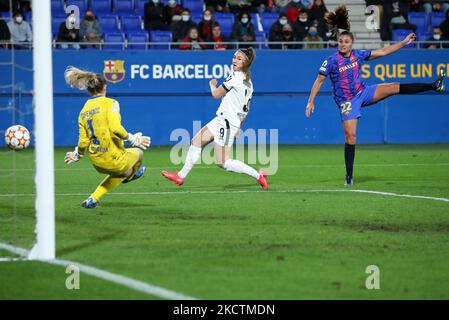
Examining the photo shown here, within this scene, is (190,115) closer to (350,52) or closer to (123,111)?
(123,111)

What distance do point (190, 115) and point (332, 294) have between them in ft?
61.2

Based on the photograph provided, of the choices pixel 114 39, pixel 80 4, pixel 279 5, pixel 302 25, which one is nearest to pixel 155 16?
pixel 114 39

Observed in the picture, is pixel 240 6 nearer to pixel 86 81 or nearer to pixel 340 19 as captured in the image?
pixel 340 19

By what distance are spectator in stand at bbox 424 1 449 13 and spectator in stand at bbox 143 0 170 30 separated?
8405mm

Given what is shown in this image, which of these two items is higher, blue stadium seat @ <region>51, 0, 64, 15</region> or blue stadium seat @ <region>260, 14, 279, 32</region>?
blue stadium seat @ <region>51, 0, 64, 15</region>

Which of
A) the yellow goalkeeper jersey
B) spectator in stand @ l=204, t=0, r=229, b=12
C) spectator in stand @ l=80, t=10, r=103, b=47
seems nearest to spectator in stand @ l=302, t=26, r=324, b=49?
spectator in stand @ l=204, t=0, r=229, b=12

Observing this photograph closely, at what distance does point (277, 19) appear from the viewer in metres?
25.7

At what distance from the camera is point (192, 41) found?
24.3 m

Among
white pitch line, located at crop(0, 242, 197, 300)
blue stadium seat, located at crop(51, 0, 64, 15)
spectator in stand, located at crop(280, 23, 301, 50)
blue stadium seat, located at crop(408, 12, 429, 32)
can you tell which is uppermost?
blue stadium seat, located at crop(51, 0, 64, 15)

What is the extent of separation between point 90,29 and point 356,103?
11376mm

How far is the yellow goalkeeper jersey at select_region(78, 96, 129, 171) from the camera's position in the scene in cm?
1024

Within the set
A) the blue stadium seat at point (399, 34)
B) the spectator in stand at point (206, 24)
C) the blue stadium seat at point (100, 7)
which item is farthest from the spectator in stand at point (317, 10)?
the blue stadium seat at point (100, 7)

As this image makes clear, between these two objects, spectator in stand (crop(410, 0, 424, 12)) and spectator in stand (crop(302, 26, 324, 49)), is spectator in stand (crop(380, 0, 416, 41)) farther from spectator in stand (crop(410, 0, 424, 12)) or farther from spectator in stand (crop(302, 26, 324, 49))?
spectator in stand (crop(302, 26, 324, 49))

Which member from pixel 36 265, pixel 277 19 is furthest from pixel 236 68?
pixel 277 19
